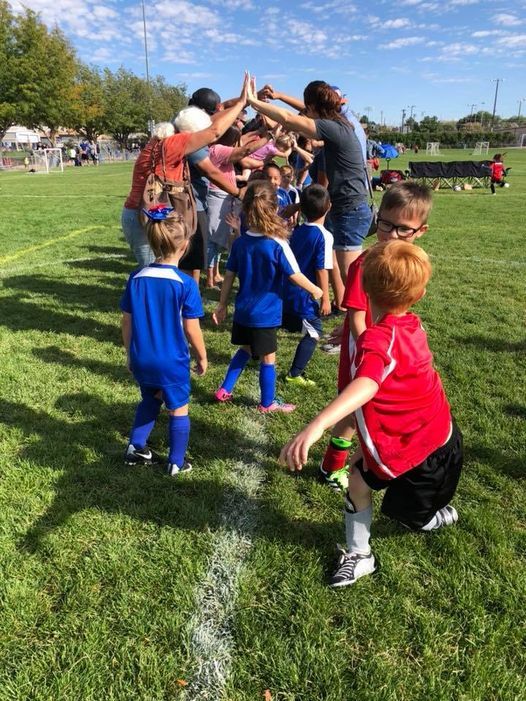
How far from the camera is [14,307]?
606 cm

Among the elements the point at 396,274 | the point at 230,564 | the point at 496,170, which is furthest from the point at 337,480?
the point at 496,170

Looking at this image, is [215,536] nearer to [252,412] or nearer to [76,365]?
[252,412]

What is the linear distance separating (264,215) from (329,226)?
5.69 feet

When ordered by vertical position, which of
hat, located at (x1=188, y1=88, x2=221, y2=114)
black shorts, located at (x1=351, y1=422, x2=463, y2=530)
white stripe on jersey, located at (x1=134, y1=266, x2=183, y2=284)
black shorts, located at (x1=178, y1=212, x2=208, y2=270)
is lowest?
black shorts, located at (x1=351, y1=422, x2=463, y2=530)

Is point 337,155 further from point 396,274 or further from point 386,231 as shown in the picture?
point 396,274

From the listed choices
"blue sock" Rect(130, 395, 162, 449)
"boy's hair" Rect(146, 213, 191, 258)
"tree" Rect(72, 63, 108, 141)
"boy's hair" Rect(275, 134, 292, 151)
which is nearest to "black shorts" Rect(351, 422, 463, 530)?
"blue sock" Rect(130, 395, 162, 449)

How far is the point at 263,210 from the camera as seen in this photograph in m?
3.40

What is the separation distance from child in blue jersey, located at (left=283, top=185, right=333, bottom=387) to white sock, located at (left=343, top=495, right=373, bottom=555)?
1.96m

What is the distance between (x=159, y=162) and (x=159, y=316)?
5.74 feet

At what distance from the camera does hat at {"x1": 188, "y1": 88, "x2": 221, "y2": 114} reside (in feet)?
15.7

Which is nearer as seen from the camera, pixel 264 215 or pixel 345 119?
pixel 264 215

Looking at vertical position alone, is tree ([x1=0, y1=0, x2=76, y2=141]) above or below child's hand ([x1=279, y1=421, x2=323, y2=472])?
above

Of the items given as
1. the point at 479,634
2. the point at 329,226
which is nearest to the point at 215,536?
the point at 479,634

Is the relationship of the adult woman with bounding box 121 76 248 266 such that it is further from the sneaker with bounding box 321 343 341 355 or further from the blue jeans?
the sneaker with bounding box 321 343 341 355
